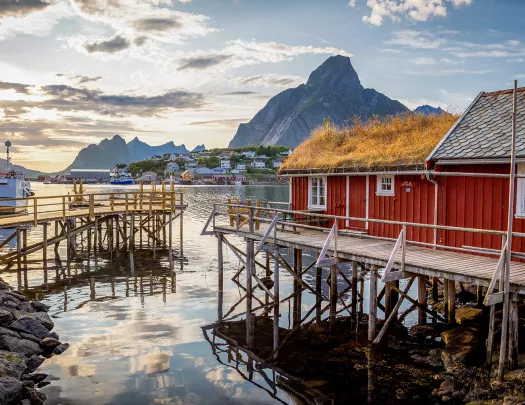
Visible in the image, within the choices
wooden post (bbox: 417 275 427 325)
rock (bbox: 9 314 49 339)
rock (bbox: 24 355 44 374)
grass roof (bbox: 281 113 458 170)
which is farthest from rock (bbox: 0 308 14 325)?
wooden post (bbox: 417 275 427 325)

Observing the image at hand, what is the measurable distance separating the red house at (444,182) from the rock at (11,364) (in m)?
11.1

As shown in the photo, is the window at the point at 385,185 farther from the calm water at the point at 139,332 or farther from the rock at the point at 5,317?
the rock at the point at 5,317

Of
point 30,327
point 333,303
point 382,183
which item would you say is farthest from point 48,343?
point 382,183

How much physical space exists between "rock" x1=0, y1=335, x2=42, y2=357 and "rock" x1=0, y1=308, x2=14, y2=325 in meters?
1.13

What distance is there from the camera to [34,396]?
1191cm

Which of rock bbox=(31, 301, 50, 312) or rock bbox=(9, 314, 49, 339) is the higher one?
rock bbox=(9, 314, 49, 339)

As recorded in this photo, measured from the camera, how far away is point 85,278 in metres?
26.2

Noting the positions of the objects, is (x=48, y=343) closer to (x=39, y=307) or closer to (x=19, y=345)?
(x=19, y=345)

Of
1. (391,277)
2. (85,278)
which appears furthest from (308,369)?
(85,278)

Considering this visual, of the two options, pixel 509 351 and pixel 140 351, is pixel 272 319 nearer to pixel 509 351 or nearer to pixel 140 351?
pixel 140 351

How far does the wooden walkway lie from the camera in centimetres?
1213

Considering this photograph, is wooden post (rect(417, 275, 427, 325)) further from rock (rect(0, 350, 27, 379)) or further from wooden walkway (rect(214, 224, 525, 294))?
rock (rect(0, 350, 27, 379))

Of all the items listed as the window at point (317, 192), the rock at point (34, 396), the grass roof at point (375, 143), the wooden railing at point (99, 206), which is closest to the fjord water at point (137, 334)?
the rock at point (34, 396)

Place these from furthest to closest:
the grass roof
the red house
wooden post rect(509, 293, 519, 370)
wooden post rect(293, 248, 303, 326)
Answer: wooden post rect(293, 248, 303, 326), the grass roof, the red house, wooden post rect(509, 293, 519, 370)
